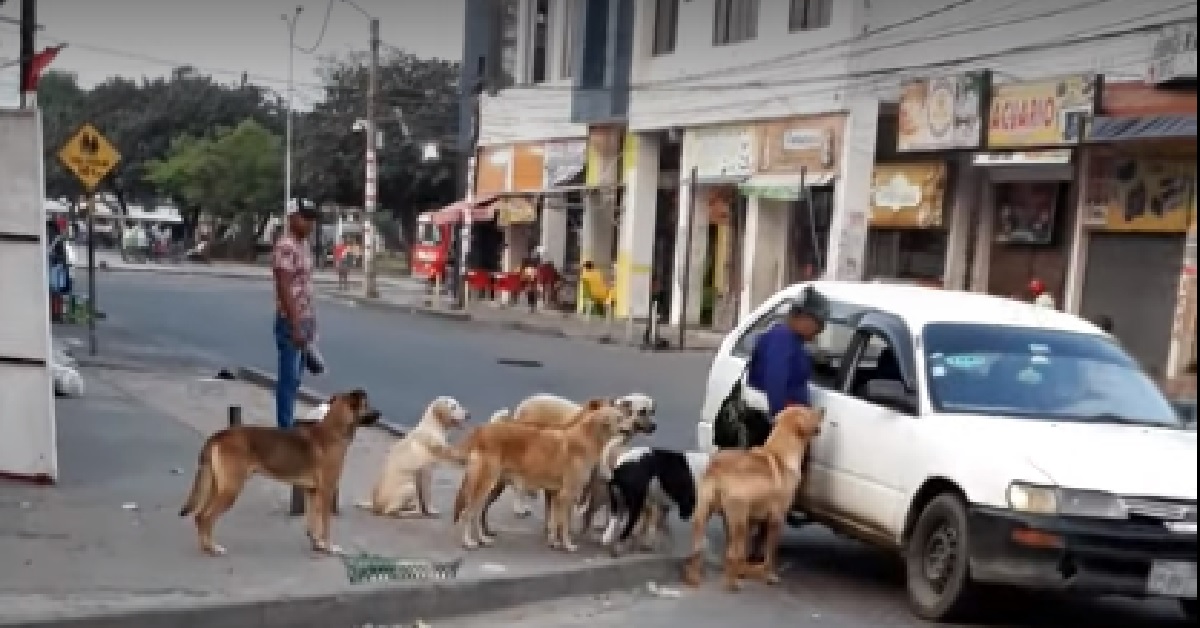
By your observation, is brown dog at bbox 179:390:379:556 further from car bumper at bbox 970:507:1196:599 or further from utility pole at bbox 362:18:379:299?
utility pole at bbox 362:18:379:299

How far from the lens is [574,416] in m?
8.52

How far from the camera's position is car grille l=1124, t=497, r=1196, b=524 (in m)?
6.21

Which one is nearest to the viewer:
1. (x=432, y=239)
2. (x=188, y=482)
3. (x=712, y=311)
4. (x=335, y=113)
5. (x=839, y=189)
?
(x=188, y=482)

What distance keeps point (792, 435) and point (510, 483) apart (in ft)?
5.54

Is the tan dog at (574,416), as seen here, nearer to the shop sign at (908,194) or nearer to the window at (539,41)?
the shop sign at (908,194)

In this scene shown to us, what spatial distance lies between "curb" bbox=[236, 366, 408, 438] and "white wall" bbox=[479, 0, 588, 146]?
2091 cm

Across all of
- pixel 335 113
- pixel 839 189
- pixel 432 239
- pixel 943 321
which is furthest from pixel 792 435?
pixel 335 113

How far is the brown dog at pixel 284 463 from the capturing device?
284 inches

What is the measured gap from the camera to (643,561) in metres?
7.96

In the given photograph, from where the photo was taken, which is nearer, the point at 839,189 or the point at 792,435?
the point at 792,435

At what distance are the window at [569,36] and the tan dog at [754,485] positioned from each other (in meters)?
29.6

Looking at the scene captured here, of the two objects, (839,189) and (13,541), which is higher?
(839,189)

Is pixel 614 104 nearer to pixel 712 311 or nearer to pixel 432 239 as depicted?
pixel 712 311

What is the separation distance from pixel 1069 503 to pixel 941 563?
82 cm
